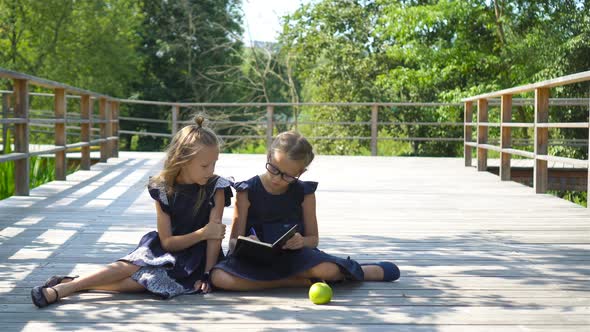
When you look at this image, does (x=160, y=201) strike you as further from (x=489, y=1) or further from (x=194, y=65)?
(x=194, y=65)

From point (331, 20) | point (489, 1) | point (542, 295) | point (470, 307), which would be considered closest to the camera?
point (470, 307)

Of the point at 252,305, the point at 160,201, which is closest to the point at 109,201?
the point at 160,201

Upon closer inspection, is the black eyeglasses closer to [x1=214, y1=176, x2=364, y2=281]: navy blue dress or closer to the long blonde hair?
[x1=214, y1=176, x2=364, y2=281]: navy blue dress

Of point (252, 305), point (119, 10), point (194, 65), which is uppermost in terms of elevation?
point (119, 10)

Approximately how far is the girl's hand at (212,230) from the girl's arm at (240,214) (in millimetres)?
95

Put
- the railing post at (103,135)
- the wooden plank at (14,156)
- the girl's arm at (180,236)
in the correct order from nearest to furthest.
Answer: the girl's arm at (180,236) → the wooden plank at (14,156) → the railing post at (103,135)

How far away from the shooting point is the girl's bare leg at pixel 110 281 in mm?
3033

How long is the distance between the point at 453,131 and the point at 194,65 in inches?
437

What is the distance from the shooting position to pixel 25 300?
293 cm

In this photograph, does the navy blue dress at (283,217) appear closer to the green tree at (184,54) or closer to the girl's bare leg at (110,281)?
the girl's bare leg at (110,281)

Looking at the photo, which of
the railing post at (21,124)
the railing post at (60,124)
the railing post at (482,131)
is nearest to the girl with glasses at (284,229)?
the railing post at (21,124)

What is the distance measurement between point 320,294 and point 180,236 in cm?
65

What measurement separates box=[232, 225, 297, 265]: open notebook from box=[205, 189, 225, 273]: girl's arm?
141mm

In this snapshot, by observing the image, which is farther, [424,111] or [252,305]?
[424,111]
